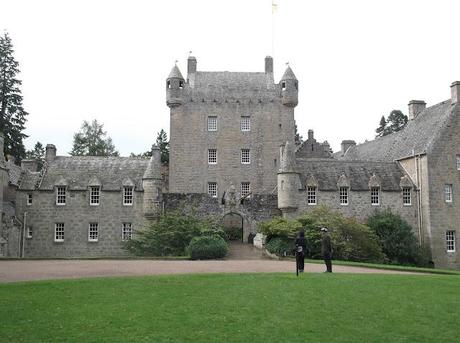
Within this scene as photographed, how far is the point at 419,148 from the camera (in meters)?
41.6

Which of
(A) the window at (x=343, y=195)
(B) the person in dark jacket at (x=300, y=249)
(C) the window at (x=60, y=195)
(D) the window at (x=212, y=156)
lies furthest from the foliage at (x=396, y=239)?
(C) the window at (x=60, y=195)

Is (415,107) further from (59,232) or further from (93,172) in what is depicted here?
(59,232)

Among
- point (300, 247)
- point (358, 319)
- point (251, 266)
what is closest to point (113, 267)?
point (251, 266)

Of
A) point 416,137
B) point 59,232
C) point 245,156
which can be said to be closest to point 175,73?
point 245,156

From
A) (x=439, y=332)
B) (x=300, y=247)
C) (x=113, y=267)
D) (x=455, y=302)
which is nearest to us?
(x=439, y=332)

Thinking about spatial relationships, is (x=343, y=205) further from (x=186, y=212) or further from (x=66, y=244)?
(x=66, y=244)

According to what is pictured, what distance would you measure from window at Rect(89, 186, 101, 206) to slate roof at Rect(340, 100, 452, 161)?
24.5 meters

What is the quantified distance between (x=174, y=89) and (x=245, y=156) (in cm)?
867

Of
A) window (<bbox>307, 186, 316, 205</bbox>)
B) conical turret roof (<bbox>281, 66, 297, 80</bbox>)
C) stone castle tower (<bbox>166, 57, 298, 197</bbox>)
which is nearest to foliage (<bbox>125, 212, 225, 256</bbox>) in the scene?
window (<bbox>307, 186, 316, 205</bbox>)

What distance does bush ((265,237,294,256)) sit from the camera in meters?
33.6

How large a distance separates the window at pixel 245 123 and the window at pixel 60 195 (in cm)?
1644

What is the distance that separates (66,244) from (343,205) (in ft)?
69.6

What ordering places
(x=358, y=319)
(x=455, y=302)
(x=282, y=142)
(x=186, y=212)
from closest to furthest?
1. (x=358, y=319)
2. (x=455, y=302)
3. (x=186, y=212)
4. (x=282, y=142)

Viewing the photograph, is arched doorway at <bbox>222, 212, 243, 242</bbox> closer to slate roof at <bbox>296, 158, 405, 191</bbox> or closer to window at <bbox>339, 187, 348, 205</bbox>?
slate roof at <bbox>296, 158, 405, 191</bbox>
